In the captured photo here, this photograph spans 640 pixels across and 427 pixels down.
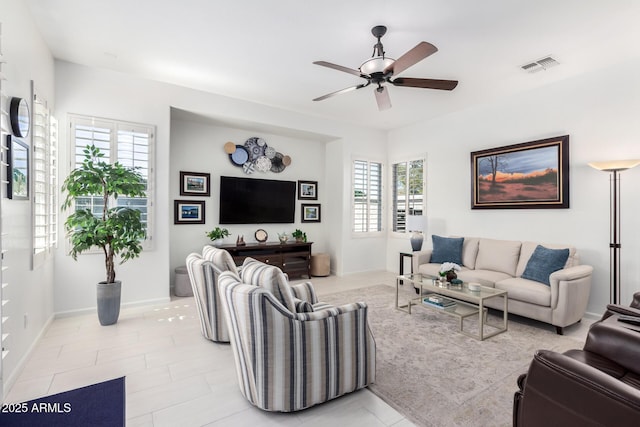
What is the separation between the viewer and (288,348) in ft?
6.34

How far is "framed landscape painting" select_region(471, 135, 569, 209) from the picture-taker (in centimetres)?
420

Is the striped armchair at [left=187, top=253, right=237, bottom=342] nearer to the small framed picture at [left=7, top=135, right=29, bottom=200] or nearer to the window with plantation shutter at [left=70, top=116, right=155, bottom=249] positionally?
the small framed picture at [left=7, top=135, right=29, bottom=200]

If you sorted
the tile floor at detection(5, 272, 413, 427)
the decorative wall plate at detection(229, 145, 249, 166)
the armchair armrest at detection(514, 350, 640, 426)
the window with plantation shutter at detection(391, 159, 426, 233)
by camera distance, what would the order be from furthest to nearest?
the window with plantation shutter at detection(391, 159, 426, 233), the decorative wall plate at detection(229, 145, 249, 166), the tile floor at detection(5, 272, 413, 427), the armchair armrest at detection(514, 350, 640, 426)

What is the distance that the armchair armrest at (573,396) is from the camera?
3.41ft

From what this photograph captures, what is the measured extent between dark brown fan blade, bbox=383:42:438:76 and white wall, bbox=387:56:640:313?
9.15 feet

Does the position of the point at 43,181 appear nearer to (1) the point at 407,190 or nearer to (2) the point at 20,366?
(2) the point at 20,366

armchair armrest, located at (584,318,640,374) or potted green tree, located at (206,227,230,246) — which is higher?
potted green tree, located at (206,227,230,246)

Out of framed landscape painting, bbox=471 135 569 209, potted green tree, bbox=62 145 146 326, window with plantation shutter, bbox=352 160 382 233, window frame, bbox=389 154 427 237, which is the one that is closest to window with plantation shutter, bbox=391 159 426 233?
window frame, bbox=389 154 427 237

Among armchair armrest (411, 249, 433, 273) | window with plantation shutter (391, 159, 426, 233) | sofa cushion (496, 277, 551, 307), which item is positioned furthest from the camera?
window with plantation shutter (391, 159, 426, 233)

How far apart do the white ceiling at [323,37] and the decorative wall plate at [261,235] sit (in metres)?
2.64

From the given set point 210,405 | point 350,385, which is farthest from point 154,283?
point 350,385

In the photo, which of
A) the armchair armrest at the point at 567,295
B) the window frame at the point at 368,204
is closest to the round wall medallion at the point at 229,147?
the window frame at the point at 368,204

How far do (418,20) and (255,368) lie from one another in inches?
125

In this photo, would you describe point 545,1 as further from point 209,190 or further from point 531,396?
point 209,190
